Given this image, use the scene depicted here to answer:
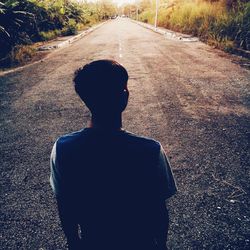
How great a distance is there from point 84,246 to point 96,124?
0.61 meters

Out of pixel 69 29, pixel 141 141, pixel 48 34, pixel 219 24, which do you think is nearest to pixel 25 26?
pixel 48 34

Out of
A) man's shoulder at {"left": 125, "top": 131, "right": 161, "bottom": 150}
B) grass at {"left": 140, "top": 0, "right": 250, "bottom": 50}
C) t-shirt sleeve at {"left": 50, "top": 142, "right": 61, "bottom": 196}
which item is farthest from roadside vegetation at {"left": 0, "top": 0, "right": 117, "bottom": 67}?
man's shoulder at {"left": 125, "top": 131, "right": 161, "bottom": 150}

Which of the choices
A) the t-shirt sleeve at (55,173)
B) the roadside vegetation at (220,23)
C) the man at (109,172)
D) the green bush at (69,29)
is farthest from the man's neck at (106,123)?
the green bush at (69,29)

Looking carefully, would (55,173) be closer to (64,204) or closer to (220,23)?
(64,204)

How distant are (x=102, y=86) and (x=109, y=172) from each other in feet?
1.22

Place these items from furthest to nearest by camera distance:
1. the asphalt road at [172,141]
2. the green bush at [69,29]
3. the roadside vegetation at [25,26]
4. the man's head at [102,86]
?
the green bush at [69,29], the roadside vegetation at [25,26], the asphalt road at [172,141], the man's head at [102,86]

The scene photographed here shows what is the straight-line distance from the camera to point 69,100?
6246 millimetres

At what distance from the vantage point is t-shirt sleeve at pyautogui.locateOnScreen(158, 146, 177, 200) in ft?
4.03

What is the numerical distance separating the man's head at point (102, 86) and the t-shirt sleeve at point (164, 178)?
1.01ft

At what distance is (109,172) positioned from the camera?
3.74 feet

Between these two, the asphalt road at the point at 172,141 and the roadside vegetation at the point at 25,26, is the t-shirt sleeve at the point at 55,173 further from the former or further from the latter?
the roadside vegetation at the point at 25,26

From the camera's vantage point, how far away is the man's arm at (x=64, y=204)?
4.11 ft

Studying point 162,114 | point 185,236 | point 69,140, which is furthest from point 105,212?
point 162,114

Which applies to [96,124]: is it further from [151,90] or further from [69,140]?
[151,90]
